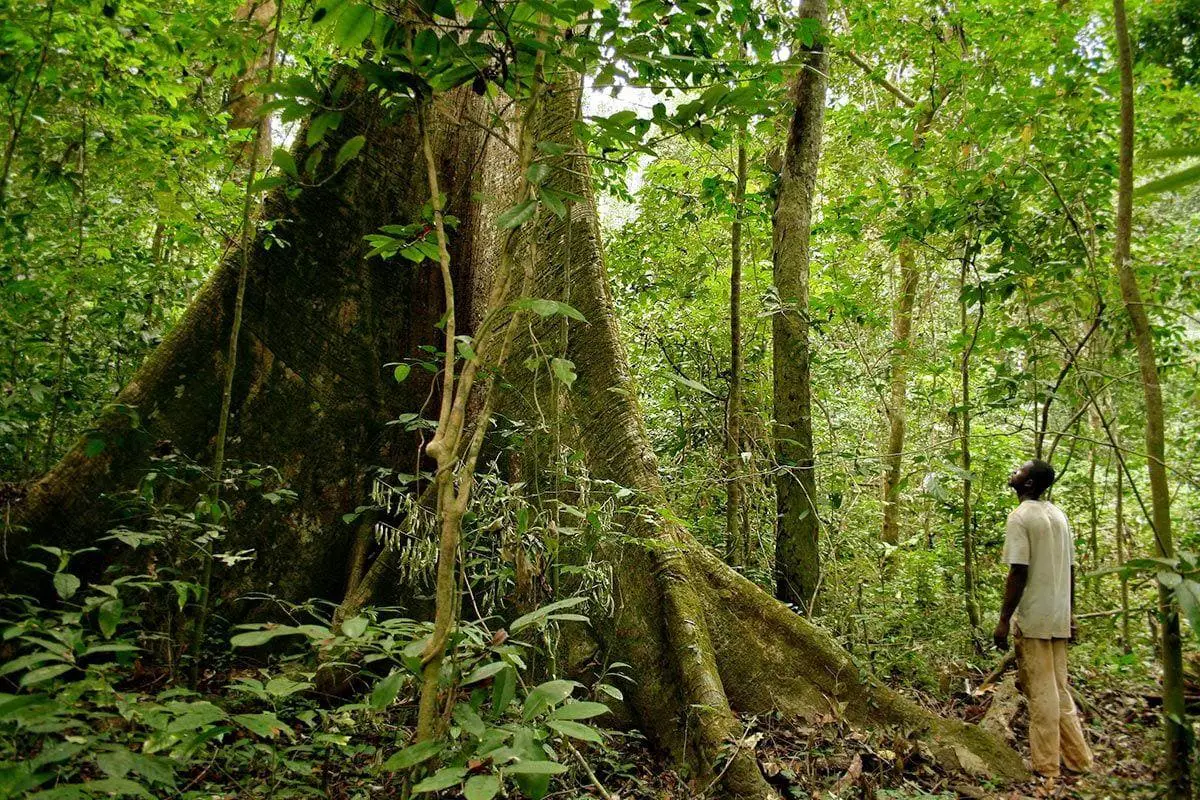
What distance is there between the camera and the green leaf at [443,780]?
1.23m

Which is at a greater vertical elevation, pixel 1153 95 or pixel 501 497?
pixel 1153 95

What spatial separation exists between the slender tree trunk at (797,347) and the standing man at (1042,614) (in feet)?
3.87

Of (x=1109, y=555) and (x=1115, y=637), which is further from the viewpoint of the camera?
(x=1109, y=555)

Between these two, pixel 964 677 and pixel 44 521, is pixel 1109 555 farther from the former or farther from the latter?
pixel 44 521

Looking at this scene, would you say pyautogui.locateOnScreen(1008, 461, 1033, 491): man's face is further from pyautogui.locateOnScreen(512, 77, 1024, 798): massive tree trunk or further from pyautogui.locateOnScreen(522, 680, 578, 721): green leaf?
pyautogui.locateOnScreen(522, 680, 578, 721): green leaf

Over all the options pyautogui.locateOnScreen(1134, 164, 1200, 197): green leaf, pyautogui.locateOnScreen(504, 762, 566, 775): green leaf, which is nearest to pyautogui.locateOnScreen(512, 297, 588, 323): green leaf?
pyautogui.locateOnScreen(504, 762, 566, 775): green leaf

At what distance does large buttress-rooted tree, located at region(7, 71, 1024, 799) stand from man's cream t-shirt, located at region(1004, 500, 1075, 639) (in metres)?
0.72

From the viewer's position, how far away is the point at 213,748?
2541mm

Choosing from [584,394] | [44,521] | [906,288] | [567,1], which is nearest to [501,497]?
[584,394]

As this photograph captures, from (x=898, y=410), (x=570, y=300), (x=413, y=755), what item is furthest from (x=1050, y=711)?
(x=898, y=410)

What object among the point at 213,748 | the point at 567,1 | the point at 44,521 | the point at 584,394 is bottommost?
the point at 213,748

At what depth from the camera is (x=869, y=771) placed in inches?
123

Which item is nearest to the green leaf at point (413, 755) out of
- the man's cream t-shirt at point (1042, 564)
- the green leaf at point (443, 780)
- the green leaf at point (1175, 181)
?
the green leaf at point (443, 780)

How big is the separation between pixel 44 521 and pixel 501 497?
234 cm
